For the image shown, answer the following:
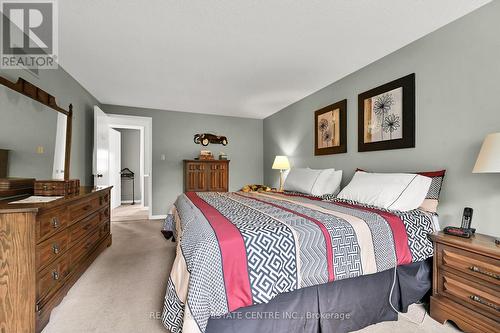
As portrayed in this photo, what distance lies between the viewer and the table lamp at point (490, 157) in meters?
1.46

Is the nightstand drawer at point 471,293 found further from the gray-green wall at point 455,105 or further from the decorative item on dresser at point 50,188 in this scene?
the decorative item on dresser at point 50,188

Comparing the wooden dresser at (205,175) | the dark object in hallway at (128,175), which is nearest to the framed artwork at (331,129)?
the wooden dresser at (205,175)

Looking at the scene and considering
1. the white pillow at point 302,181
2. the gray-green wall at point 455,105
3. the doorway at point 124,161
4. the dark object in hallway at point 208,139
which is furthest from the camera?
the dark object in hallway at point 208,139

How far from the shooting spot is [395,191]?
2.03 metres

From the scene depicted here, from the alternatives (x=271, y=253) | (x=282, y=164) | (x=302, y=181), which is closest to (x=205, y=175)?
(x=282, y=164)

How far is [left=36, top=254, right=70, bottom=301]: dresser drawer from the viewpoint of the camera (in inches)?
60.6

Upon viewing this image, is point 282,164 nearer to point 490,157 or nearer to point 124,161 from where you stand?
point 490,157

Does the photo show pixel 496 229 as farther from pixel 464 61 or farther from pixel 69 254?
pixel 69 254

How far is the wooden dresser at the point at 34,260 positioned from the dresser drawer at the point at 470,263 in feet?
8.94

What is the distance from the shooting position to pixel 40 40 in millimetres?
2285

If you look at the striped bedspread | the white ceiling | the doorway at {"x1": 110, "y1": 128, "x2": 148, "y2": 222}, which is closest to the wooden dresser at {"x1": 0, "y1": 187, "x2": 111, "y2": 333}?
the striped bedspread

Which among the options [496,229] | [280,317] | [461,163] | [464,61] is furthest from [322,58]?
[280,317]

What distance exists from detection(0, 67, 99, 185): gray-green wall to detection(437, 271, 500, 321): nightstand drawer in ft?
11.5

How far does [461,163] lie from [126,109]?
5.25 metres
